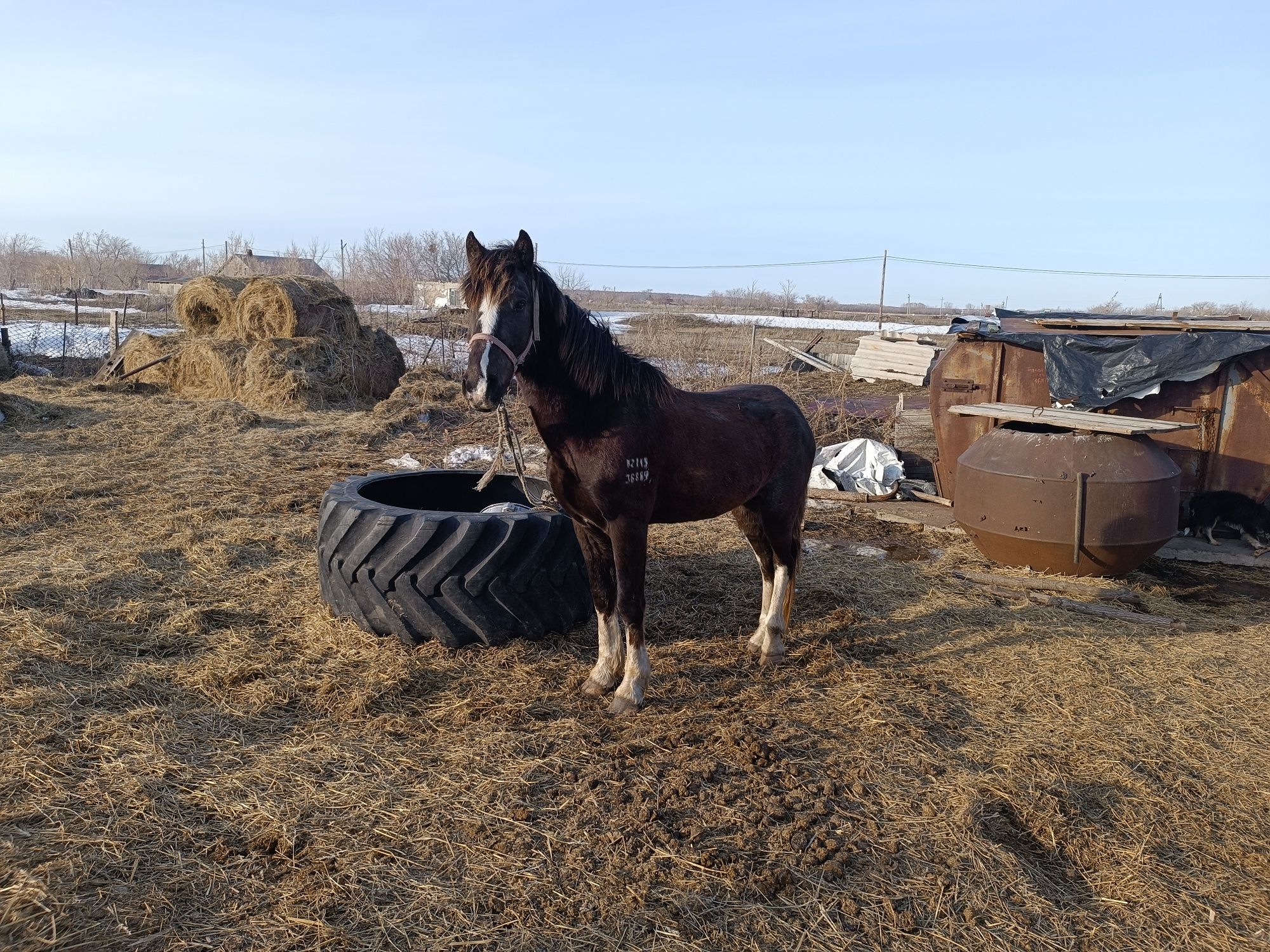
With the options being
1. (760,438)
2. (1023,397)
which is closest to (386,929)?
(760,438)

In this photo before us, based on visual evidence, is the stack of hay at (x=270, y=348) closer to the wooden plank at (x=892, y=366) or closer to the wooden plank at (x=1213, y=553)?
the wooden plank at (x=892, y=366)

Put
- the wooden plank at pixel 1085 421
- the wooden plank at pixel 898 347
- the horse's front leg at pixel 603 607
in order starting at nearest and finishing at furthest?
the horse's front leg at pixel 603 607
the wooden plank at pixel 1085 421
the wooden plank at pixel 898 347

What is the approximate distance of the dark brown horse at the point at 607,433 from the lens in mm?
3164

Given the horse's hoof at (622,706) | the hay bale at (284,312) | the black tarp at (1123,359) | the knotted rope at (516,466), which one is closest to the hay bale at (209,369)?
the hay bale at (284,312)

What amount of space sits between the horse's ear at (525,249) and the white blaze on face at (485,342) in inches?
9.7

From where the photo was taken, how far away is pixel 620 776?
116 inches

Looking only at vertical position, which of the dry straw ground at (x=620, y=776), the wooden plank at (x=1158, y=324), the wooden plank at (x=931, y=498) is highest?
the wooden plank at (x=1158, y=324)

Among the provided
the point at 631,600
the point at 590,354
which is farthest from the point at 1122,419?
the point at 590,354

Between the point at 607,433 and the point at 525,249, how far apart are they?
87cm

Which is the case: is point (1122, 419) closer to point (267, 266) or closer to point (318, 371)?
point (318, 371)

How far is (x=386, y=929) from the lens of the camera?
6.93 feet

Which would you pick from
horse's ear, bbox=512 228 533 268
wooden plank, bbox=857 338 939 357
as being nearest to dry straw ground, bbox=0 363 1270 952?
horse's ear, bbox=512 228 533 268

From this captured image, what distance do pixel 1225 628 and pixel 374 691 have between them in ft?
17.4

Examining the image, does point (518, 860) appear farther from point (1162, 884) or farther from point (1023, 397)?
point (1023, 397)
